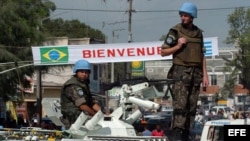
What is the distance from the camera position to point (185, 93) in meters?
7.40

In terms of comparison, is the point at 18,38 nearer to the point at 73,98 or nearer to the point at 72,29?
the point at 73,98

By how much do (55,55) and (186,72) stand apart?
959 inches

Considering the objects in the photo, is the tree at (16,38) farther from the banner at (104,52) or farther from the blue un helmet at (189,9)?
the blue un helmet at (189,9)

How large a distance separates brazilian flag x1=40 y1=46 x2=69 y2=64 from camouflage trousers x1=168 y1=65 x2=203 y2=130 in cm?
2396

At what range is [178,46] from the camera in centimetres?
736

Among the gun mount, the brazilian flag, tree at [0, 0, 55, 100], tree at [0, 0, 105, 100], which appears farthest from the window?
the gun mount

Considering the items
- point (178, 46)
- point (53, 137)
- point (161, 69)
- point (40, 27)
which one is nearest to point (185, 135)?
point (178, 46)

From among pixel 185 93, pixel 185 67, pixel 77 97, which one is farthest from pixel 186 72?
pixel 77 97

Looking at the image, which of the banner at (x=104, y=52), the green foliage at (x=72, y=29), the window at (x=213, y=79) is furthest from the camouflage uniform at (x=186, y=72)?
the window at (x=213, y=79)

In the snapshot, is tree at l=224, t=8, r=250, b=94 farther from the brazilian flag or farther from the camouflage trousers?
the camouflage trousers

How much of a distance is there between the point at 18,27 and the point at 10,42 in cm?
86

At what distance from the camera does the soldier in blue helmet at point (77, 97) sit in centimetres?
802

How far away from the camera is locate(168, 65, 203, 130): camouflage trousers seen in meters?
7.32

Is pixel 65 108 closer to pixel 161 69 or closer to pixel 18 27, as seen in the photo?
pixel 18 27
